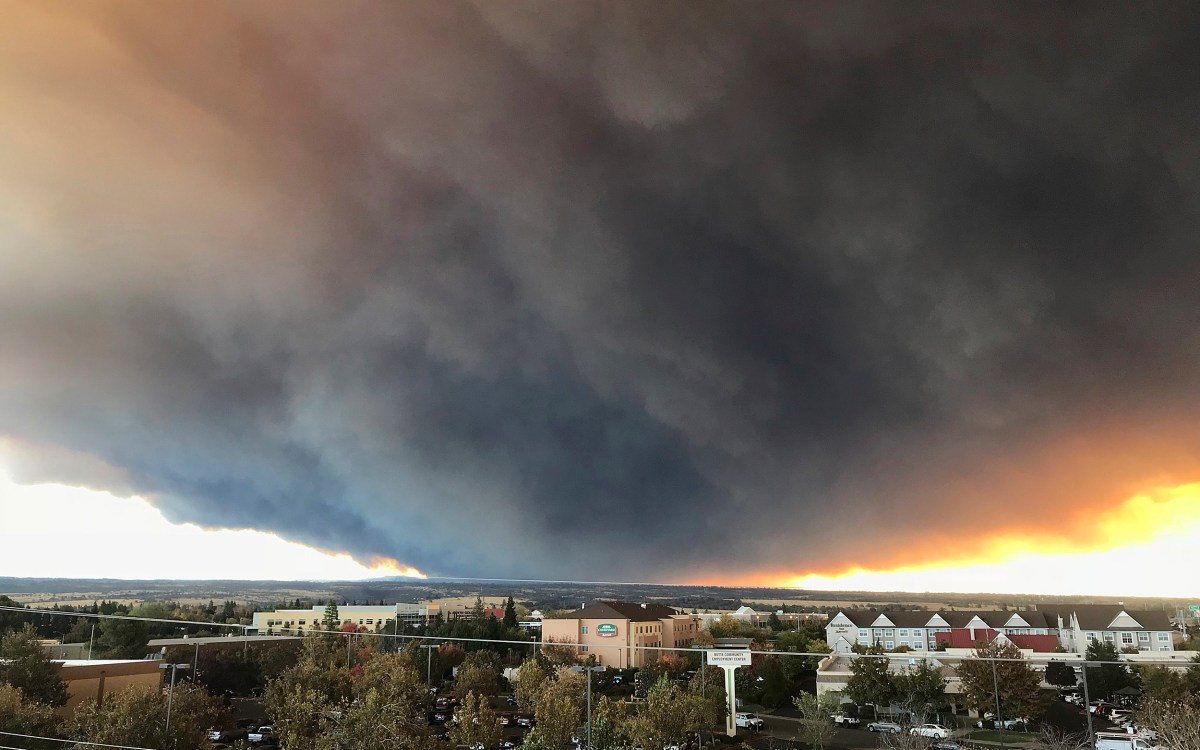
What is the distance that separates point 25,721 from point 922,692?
24175mm

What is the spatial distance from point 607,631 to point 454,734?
20211 mm

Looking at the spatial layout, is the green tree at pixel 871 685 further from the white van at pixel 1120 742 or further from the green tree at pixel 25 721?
the green tree at pixel 25 721

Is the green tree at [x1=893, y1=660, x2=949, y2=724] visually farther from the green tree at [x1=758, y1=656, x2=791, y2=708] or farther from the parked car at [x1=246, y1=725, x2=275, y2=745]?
the parked car at [x1=246, y1=725, x2=275, y2=745]

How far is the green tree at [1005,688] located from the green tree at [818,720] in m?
4.31

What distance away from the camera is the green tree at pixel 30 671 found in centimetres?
1778

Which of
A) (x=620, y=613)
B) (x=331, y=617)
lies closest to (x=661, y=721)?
(x=620, y=613)

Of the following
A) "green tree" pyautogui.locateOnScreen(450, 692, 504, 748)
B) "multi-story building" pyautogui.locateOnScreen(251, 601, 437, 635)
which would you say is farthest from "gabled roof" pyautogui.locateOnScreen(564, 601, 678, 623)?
"green tree" pyautogui.locateOnScreen(450, 692, 504, 748)

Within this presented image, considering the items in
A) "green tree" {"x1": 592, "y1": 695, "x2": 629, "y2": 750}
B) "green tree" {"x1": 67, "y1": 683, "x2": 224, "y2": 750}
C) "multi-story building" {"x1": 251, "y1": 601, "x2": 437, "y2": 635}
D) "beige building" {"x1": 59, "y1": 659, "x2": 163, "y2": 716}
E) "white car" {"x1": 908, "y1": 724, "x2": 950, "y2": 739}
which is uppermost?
"green tree" {"x1": 67, "y1": 683, "x2": 224, "y2": 750}

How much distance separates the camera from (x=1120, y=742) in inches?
647

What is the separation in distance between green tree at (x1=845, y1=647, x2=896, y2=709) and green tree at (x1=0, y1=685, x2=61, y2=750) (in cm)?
2230

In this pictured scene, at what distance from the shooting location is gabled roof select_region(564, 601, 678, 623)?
1539 inches

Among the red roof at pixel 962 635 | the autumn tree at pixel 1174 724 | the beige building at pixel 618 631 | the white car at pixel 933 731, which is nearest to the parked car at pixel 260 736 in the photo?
the beige building at pixel 618 631

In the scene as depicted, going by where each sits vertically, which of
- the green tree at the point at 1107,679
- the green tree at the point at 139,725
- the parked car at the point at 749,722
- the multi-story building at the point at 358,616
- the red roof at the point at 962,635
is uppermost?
the green tree at the point at 139,725

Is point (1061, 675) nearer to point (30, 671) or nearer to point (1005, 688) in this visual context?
point (1005, 688)
